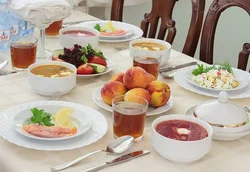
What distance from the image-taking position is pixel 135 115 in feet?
3.63

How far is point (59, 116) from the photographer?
45.7 inches

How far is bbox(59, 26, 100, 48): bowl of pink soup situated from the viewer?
163 centimetres

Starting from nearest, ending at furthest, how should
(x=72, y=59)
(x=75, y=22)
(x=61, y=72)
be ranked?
(x=61, y=72), (x=72, y=59), (x=75, y=22)

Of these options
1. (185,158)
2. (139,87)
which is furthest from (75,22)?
(185,158)

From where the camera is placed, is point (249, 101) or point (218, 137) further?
point (249, 101)

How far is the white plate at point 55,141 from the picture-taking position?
1.06 meters

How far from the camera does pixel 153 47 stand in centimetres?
167

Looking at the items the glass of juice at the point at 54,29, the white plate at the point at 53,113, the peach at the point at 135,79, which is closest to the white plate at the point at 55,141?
the white plate at the point at 53,113

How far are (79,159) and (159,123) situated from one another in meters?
0.20

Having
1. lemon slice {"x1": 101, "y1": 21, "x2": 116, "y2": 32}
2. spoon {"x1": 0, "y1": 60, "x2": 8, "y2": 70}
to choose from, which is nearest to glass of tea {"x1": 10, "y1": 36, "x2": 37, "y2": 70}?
spoon {"x1": 0, "y1": 60, "x2": 8, "y2": 70}

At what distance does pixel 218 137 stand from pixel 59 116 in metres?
0.38

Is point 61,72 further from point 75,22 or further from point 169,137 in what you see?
point 75,22

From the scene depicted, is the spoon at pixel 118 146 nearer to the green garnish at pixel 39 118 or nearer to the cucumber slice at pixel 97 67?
the green garnish at pixel 39 118

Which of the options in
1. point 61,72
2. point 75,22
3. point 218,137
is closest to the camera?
point 218,137
